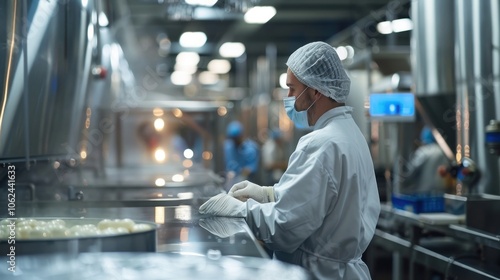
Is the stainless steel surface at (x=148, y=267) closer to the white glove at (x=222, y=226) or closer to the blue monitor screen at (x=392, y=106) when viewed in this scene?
the white glove at (x=222, y=226)

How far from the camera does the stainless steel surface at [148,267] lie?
119 cm

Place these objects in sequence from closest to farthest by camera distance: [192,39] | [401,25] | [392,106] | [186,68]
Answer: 1. [392,106]
2. [401,25]
3. [192,39]
4. [186,68]

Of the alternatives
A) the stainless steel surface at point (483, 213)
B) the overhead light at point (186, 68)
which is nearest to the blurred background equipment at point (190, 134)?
the stainless steel surface at point (483, 213)

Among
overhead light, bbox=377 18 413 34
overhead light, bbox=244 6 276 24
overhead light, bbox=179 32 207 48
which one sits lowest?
overhead light, bbox=377 18 413 34

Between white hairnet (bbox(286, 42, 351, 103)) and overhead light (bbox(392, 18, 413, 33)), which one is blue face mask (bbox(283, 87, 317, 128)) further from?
overhead light (bbox(392, 18, 413, 33))

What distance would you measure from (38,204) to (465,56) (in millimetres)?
2289

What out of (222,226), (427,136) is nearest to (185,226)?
(222,226)

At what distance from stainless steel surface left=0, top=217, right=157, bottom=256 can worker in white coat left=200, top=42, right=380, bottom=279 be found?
0.48 meters

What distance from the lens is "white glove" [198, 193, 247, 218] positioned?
6.65 ft

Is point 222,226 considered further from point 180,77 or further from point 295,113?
point 180,77

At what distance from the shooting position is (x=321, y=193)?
1852mm

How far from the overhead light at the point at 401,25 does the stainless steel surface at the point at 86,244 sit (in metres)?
7.73

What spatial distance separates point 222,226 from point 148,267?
612 millimetres

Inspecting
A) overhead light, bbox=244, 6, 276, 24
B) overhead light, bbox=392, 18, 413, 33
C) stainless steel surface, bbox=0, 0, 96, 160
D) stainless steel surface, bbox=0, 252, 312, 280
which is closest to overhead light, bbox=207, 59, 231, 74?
overhead light, bbox=244, 6, 276, 24
